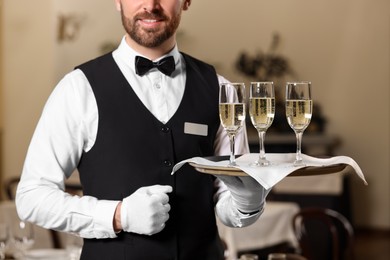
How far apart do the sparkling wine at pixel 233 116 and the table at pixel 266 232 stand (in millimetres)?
2177

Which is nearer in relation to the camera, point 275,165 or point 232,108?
point 275,165

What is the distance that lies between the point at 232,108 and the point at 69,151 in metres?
0.46

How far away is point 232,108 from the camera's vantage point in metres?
1.94

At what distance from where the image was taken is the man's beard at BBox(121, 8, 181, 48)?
2084 millimetres

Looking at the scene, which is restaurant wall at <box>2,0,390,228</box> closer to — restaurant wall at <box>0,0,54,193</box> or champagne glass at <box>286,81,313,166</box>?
restaurant wall at <box>0,0,54,193</box>

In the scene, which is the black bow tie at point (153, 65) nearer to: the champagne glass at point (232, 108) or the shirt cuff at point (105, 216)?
the champagne glass at point (232, 108)

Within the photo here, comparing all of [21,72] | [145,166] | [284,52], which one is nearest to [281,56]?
[284,52]

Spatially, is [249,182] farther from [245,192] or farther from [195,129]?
[195,129]

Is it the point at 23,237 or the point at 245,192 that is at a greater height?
the point at 245,192

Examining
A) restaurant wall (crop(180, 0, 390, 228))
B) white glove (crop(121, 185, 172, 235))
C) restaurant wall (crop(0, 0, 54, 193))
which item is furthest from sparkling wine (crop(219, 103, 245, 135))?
restaurant wall (crop(180, 0, 390, 228))

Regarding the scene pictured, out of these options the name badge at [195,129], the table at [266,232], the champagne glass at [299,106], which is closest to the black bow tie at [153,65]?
the name badge at [195,129]

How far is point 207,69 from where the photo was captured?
2305 mm

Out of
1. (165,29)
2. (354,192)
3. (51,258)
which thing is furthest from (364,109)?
(165,29)

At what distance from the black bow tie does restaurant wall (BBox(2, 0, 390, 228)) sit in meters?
5.56
